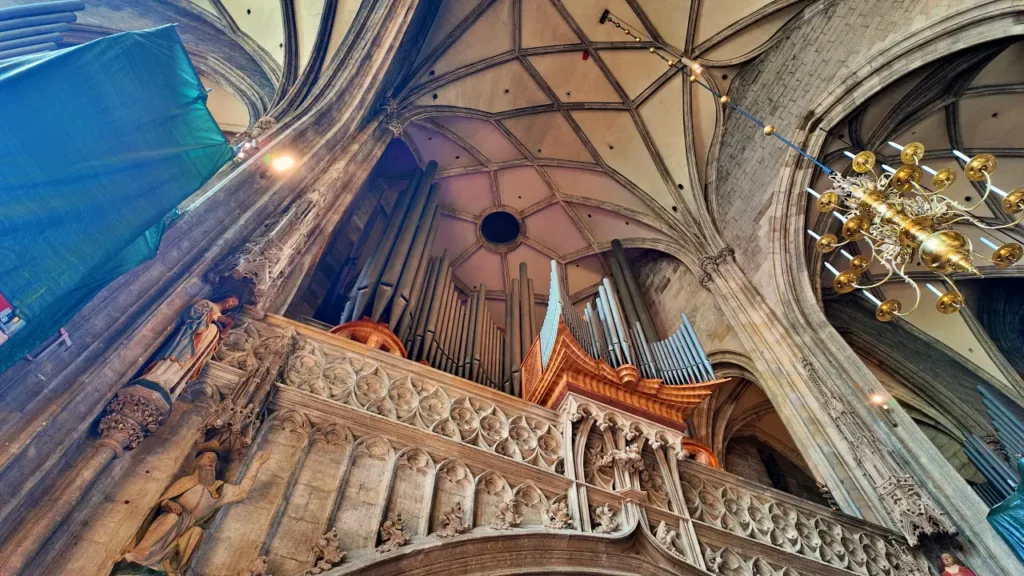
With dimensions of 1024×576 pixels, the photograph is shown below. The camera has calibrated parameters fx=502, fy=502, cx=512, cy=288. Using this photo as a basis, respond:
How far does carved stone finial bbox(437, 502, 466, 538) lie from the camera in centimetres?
297

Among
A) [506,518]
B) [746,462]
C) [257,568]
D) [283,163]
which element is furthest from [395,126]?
[746,462]

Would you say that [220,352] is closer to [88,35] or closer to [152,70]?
[152,70]

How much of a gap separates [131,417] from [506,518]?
2189 mm

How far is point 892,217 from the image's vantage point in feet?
14.6

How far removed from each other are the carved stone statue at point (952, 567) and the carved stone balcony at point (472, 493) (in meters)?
0.21

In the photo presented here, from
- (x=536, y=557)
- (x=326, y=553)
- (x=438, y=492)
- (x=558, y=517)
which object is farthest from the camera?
(x=558, y=517)

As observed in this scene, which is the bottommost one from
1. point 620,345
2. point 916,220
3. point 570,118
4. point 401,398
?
point 401,398

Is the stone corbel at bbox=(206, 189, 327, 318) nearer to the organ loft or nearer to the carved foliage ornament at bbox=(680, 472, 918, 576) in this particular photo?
the organ loft

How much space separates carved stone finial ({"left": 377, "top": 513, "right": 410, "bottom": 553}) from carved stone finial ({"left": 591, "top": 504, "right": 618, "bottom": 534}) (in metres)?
1.42

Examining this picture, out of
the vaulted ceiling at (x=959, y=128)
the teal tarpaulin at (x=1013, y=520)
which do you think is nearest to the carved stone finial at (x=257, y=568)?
the teal tarpaulin at (x=1013, y=520)

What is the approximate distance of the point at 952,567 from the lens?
4.24 metres

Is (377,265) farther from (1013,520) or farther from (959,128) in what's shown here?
(959,128)

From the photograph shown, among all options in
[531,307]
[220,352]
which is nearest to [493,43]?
[531,307]

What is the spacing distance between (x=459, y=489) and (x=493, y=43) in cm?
855
